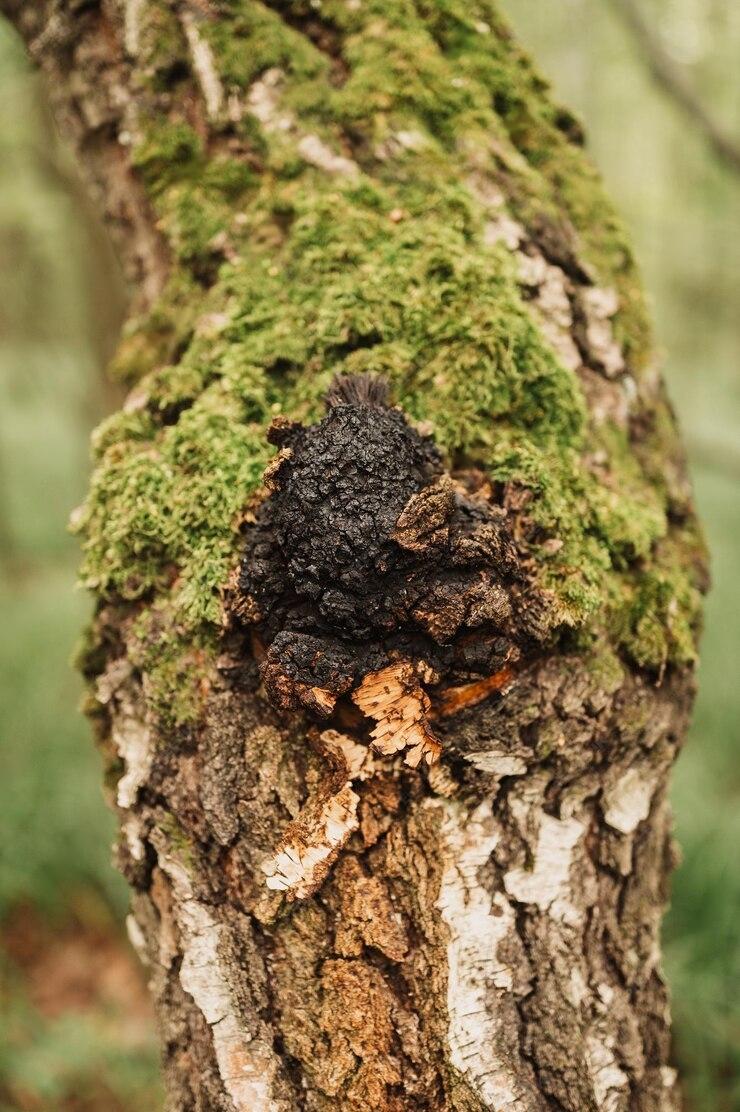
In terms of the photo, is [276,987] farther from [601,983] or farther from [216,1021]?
[601,983]

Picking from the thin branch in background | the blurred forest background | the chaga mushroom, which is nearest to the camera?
the chaga mushroom

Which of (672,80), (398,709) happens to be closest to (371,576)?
(398,709)

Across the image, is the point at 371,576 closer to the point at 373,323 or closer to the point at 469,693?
the point at 469,693

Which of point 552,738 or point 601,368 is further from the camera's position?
point 601,368

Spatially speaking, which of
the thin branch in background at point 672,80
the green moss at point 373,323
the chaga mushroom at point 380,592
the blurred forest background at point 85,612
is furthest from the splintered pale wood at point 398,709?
the thin branch in background at point 672,80

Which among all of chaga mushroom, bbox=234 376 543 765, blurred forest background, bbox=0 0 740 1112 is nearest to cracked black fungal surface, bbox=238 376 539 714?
chaga mushroom, bbox=234 376 543 765

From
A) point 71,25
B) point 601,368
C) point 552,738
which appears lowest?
point 552,738

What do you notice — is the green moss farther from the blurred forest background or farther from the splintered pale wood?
the blurred forest background

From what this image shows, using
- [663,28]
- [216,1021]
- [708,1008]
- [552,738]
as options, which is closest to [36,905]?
[708,1008]
